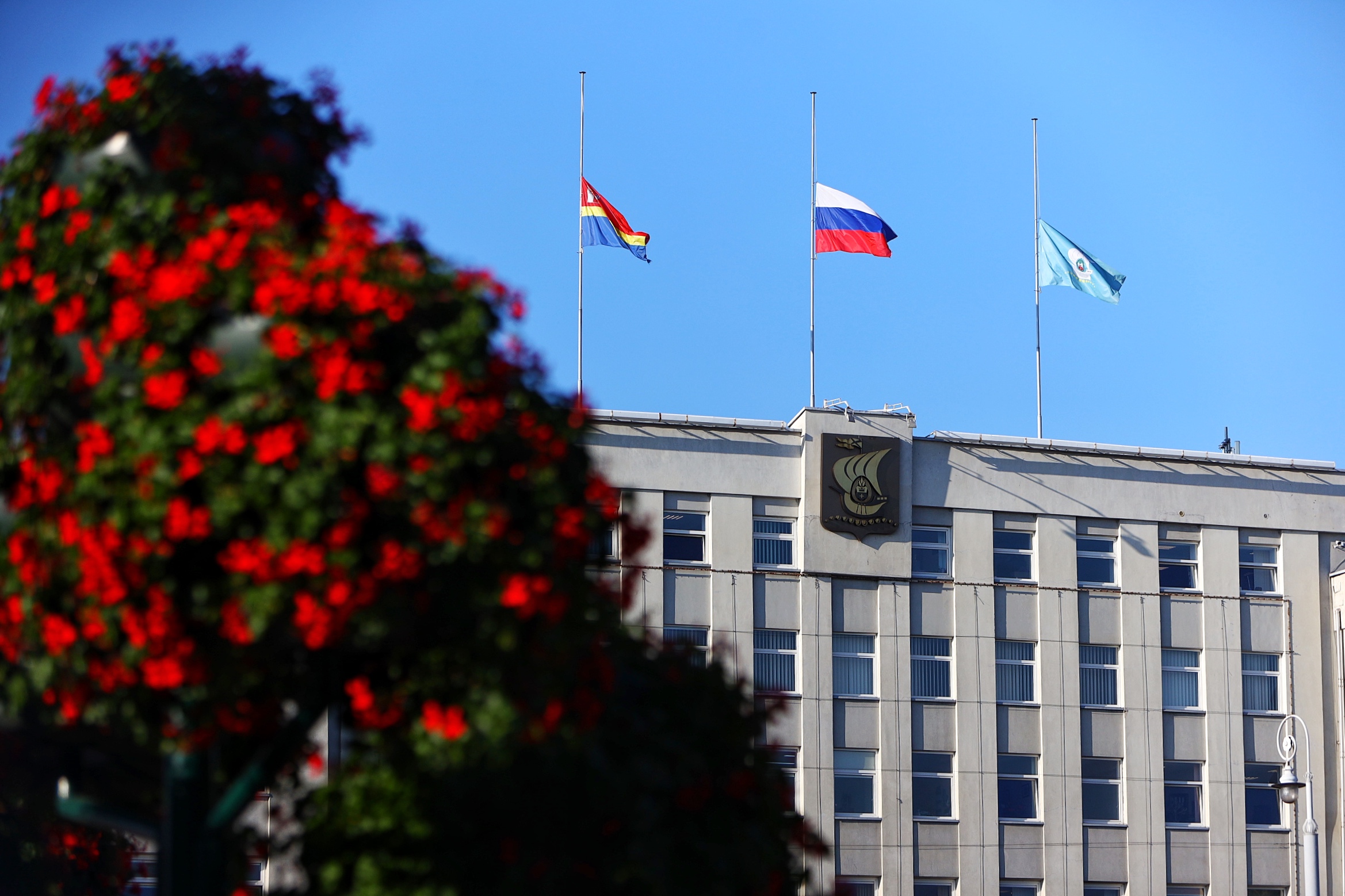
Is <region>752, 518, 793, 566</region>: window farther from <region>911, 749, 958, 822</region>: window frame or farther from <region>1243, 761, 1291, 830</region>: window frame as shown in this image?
<region>1243, 761, 1291, 830</region>: window frame

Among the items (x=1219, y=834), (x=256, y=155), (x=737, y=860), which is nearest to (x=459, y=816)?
(x=737, y=860)

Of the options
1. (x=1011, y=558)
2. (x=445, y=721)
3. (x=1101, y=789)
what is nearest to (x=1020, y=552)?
(x=1011, y=558)

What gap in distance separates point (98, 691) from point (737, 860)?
3233 mm

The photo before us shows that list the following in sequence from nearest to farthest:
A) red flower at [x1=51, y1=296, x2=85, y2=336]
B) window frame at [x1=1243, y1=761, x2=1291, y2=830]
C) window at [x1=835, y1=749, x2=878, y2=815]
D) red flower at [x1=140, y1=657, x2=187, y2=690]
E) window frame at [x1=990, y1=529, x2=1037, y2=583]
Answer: red flower at [x1=140, y1=657, x2=187, y2=690]
red flower at [x1=51, y1=296, x2=85, y2=336]
window at [x1=835, y1=749, x2=878, y2=815]
window frame at [x1=990, y1=529, x2=1037, y2=583]
window frame at [x1=1243, y1=761, x2=1291, y2=830]

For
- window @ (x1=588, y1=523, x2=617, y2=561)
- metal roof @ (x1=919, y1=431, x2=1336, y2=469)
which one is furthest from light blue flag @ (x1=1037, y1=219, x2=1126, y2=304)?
window @ (x1=588, y1=523, x2=617, y2=561)

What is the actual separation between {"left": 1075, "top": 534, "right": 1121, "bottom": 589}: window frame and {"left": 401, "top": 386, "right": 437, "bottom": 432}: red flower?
132ft

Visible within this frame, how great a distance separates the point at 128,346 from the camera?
770cm

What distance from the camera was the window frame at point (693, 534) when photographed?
43.6 m

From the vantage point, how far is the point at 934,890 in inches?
1722

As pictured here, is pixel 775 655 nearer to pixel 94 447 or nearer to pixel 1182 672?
pixel 1182 672

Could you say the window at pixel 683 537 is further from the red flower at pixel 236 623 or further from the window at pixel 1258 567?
the red flower at pixel 236 623

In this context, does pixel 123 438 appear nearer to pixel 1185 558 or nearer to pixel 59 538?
pixel 59 538

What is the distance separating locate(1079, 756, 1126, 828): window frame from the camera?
44781 millimetres

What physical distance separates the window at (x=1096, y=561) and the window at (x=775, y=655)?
8292 millimetres
